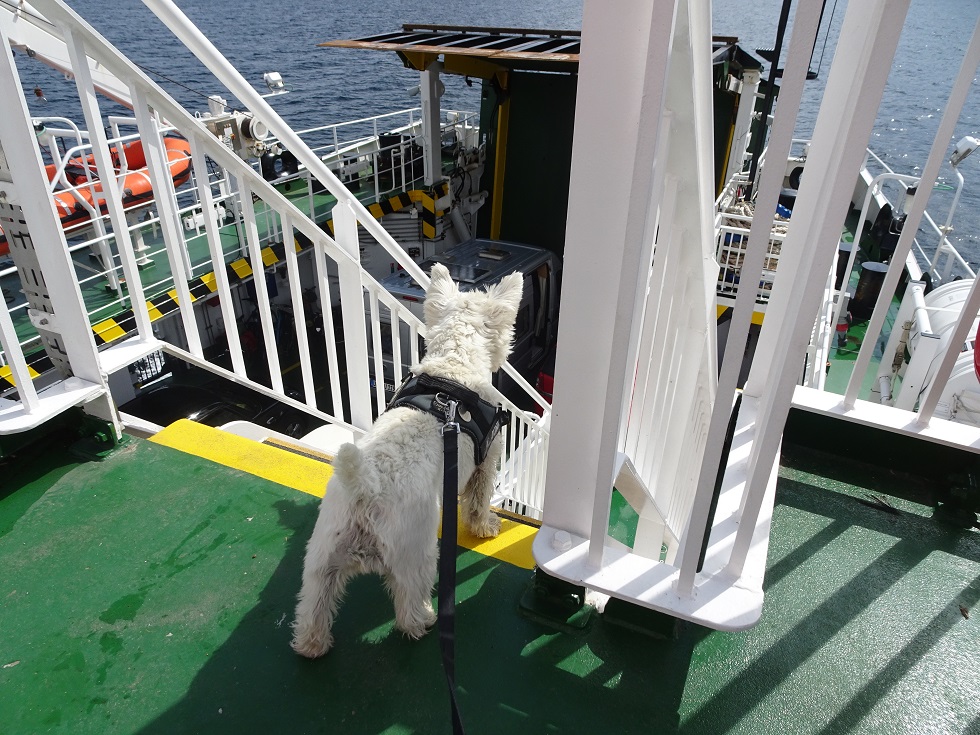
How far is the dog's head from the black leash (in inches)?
11.6

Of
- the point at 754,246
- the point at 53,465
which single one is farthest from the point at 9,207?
the point at 754,246

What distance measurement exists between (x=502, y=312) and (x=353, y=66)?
25244 mm

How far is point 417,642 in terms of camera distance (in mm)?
1764

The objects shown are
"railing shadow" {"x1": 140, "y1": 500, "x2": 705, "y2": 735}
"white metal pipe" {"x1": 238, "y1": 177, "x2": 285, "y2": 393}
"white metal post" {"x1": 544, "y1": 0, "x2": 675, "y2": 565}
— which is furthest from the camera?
"white metal pipe" {"x1": 238, "y1": 177, "x2": 285, "y2": 393}

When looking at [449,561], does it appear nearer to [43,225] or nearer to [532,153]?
[43,225]

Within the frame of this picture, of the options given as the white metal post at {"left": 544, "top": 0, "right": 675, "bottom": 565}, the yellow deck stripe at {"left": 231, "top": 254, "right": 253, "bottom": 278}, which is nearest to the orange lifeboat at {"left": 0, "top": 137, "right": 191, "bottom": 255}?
the yellow deck stripe at {"left": 231, "top": 254, "right": 253, "bottom": 278}

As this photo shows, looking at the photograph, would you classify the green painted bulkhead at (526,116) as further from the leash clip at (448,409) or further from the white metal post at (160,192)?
the leash clip at (448,409)

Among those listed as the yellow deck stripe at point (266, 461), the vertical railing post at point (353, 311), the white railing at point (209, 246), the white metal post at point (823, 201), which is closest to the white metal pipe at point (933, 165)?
the white metal post at point (823, 201)

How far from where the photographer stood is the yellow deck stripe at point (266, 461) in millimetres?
2207

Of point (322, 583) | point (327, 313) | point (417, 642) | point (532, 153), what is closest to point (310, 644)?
point (322, 583)

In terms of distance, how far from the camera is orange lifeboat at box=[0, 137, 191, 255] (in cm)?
525

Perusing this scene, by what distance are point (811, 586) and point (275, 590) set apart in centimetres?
173

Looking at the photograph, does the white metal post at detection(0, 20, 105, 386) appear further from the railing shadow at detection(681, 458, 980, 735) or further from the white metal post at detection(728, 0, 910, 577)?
the railing shadow at detection(681, 458, 980, 735)

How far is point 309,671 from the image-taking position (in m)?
1.68
